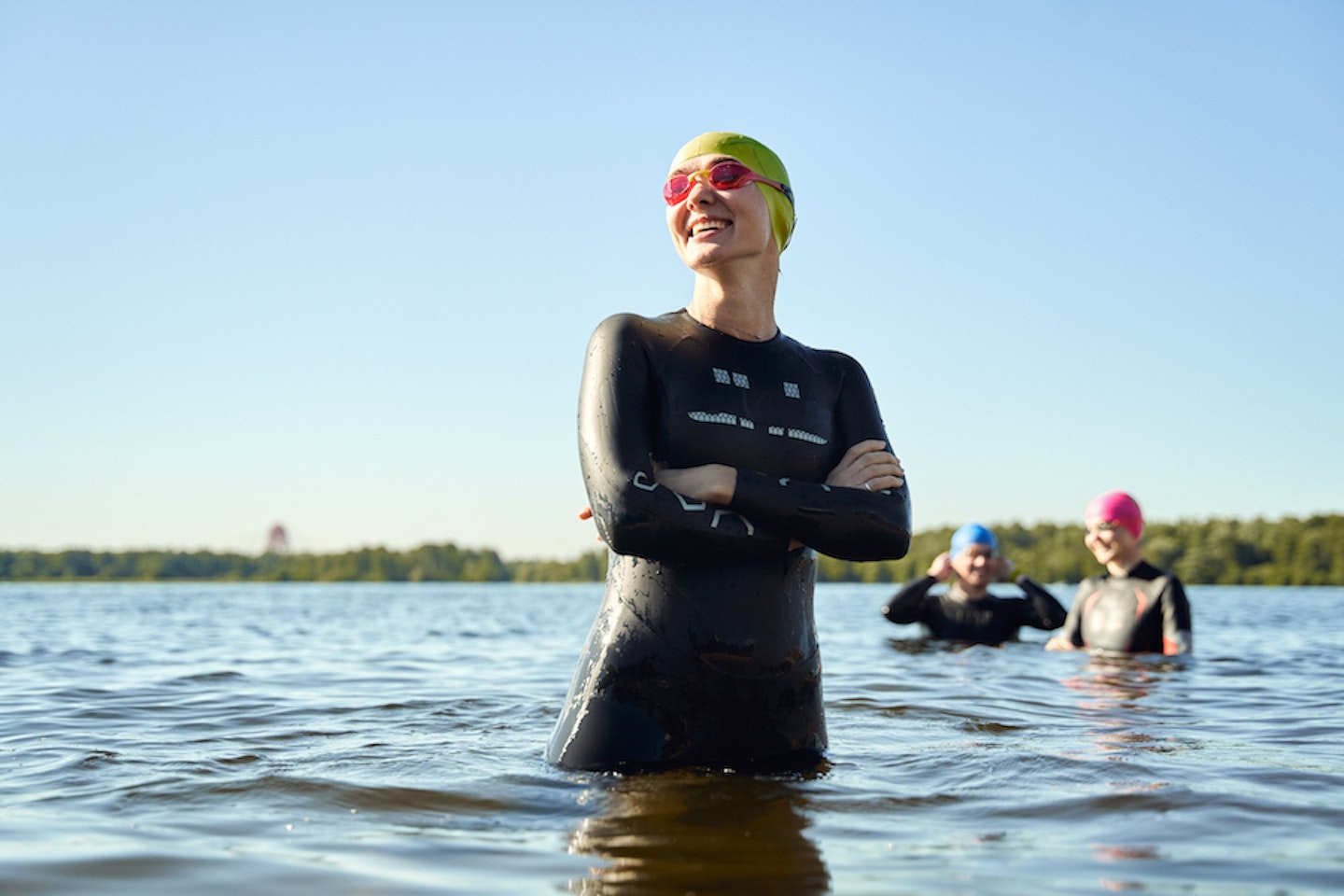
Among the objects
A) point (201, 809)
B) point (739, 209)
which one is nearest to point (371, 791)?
point (201, 809)

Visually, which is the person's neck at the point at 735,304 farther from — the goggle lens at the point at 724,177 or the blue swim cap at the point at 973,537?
the blue swim cap at the point at 973,537

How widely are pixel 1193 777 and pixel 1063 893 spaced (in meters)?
1.97

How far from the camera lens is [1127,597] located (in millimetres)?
10805

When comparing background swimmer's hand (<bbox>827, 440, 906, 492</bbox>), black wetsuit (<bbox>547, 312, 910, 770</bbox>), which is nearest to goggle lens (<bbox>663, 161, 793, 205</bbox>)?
black wetsuit (<bbox>547, 312, 910, 770</bbox>)

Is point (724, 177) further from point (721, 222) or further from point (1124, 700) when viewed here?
point (1124, 700)

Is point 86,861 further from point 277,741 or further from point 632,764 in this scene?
point 277,741

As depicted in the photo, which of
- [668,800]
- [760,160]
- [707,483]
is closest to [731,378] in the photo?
[707,483]

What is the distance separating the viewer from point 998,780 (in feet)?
14.5

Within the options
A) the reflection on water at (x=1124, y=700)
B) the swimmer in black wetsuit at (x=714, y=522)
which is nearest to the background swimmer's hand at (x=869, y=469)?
the swimmer in black wetsuit at (x=714, y=522)

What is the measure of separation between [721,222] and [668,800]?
83.1 inches

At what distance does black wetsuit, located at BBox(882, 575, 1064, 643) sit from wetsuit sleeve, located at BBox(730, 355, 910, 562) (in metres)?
8.52

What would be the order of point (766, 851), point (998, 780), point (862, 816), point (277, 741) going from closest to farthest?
1. point (766, 851)
2. point (862, 816)
3. point (998, 780)
4. point (277, 741)

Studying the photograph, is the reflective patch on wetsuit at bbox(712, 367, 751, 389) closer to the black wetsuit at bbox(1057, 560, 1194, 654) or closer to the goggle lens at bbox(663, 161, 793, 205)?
the goggle lens at bbox(663, 161, 793, 205)

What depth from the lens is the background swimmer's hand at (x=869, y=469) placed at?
4184 mm
